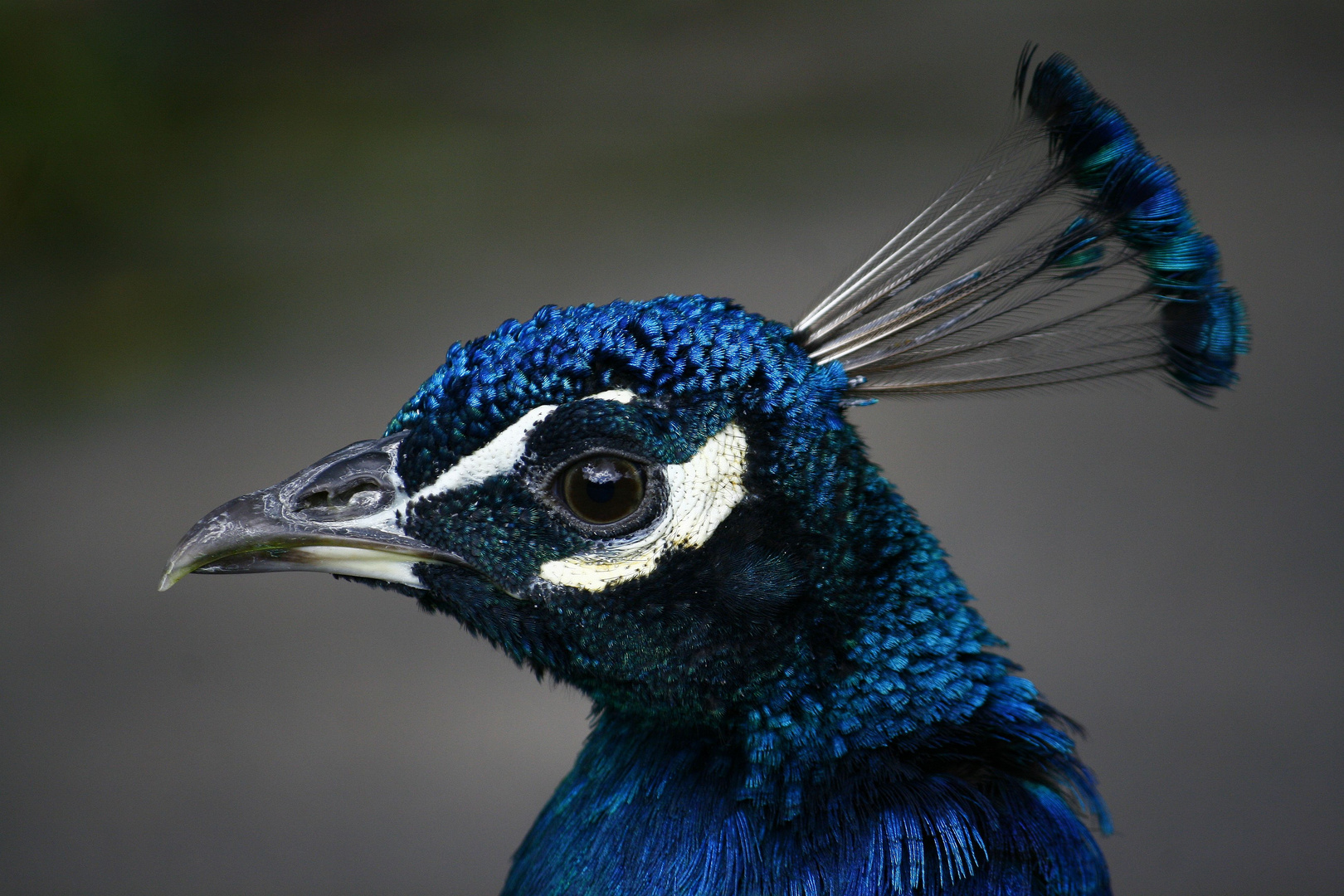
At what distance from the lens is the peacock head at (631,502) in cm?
70

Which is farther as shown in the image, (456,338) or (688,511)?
(456,338)

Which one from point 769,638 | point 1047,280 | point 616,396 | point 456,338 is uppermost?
point 456,338

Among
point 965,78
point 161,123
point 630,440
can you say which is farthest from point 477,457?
point 965,78

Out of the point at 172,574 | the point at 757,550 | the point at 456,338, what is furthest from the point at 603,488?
the point at 456,338

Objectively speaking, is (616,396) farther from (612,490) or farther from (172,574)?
(172,574)

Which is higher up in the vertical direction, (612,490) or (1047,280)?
(1047,280)

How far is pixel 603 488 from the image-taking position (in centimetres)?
70

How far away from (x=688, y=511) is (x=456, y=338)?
1930mm

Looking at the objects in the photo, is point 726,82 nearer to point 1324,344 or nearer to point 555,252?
point 555,252

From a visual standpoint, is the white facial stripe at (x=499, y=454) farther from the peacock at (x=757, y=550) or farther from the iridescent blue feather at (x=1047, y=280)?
the iridescent blue feather at (x=1047, y=280)

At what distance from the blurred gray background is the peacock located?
92cm

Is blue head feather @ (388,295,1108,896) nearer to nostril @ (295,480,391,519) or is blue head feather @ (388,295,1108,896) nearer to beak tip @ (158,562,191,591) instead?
nostril @ (295,480,391,519)

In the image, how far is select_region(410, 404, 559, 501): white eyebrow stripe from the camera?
704mm

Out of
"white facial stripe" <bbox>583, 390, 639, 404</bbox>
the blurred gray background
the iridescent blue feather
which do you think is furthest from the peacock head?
the blurred gray background
